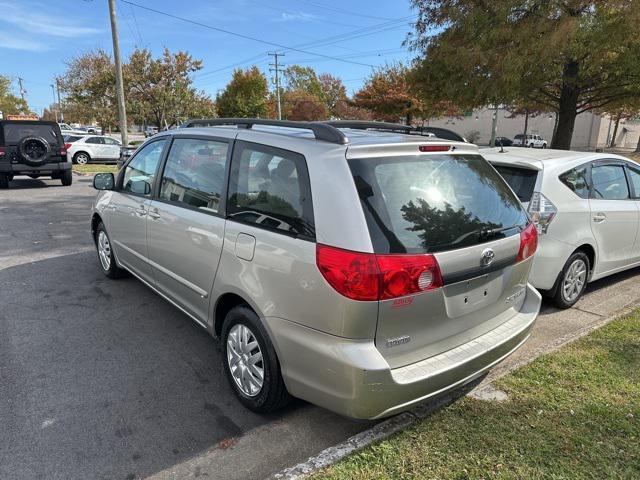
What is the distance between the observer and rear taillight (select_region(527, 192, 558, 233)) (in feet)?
13.8

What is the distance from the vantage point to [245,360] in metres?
2.89

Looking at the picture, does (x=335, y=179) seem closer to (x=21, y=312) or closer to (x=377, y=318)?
(x=377, y=318)

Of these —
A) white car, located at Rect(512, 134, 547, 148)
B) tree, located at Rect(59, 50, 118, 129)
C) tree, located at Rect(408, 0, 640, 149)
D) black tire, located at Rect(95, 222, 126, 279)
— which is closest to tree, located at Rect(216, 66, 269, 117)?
tree, located at Rect(59, 50, 118, 129)

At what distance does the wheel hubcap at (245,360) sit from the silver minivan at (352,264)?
0.04 ft

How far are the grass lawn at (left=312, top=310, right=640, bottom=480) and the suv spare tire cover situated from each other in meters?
13.8

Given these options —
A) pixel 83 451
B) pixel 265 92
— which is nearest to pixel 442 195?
pixel 83 451

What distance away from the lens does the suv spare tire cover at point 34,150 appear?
41.7 feet

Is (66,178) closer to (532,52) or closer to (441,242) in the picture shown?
(532,52)

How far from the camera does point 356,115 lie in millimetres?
49312

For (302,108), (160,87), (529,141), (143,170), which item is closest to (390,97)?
(160,87)

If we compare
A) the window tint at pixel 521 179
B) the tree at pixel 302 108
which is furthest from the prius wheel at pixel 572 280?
the tree at pixel 302 108

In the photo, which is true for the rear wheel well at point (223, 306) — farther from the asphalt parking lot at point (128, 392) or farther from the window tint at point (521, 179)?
the window tint at point (521, 179)

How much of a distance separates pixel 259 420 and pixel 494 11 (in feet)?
28.9

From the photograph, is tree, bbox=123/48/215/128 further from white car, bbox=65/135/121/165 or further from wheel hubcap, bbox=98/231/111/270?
wheel hubcap, bbox=98/231/111/270
